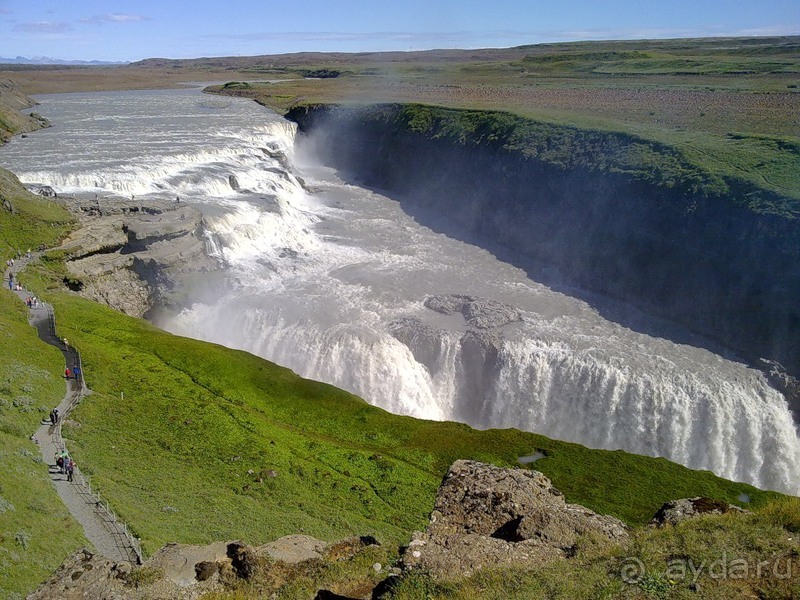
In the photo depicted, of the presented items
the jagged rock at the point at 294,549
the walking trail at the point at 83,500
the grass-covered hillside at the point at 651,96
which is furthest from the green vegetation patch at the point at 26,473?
the grass-covered hillside at the point at 651,96

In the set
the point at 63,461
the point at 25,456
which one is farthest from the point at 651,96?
the point at 25,456

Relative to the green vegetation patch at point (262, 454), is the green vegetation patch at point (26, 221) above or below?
above

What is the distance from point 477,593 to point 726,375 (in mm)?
28551

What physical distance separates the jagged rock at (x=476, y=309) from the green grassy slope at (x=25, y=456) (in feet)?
70.1

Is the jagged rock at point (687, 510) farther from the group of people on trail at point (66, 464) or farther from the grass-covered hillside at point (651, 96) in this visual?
the grass-covered hillside at point (651, 96)

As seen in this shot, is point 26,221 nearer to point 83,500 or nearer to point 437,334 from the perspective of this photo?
point 437,334

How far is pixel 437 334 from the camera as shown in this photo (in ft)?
116

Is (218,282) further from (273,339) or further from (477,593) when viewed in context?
(477,593)

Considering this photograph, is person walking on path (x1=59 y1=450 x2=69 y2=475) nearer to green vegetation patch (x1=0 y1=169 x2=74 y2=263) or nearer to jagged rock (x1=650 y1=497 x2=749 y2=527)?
jagged rock (x1=650 y1=497 x2=749 y2=527)

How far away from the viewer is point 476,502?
1405cm

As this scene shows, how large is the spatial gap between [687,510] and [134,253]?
3498 cm

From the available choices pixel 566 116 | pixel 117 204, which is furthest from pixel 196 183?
pixel 566 116

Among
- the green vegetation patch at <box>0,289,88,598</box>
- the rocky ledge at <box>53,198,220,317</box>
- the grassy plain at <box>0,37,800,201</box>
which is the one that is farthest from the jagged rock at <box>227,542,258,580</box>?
the grassy plain at <box>0,37,800,201</box>

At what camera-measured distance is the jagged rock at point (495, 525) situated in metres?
11.1
